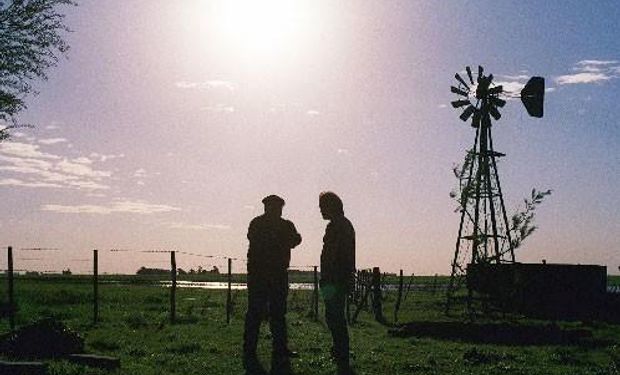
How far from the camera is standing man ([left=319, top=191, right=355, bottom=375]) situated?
30.0ft

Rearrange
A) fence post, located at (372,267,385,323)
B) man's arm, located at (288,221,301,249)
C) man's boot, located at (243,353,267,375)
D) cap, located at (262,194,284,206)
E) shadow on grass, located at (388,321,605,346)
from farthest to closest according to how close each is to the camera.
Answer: fence post, located at (372,267,385,323) < shadow on grass, located at (388,321,605,346) < man's arm, located at (288,221,301,249) < cap, located at (262,194,284,206) < man's boot, located at (243,353,267,375)

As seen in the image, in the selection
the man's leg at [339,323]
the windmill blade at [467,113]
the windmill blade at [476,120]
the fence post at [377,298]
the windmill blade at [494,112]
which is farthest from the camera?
the windmill blade at [467,113]

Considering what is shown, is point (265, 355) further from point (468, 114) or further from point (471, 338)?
point (468, 114)

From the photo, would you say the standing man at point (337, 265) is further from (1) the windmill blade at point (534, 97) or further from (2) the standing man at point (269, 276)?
(1) the windmill blade at point (534, 97)

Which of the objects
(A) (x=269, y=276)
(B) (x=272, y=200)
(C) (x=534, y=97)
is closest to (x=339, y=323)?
(A) (x=269, y=276)

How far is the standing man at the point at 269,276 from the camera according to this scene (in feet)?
32.7

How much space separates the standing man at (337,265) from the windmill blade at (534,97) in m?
23.3

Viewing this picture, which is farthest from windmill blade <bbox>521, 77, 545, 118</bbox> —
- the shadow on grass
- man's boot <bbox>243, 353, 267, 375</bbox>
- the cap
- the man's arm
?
man's boot <bbox>243, 353, 267, 375</bbox>

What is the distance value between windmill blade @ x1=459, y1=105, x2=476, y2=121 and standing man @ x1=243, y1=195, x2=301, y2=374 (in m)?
21.7

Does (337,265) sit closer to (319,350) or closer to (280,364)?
(280,364)

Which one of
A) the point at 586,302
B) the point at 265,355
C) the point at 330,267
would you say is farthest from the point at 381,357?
the point at 586,302

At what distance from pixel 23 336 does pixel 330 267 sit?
208 inches

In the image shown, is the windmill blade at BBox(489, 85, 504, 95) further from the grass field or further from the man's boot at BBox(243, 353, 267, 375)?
the man's boot at BBox(243, 353, 267, 375)

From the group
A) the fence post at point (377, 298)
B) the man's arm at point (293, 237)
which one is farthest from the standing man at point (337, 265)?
the fence post at point (377, 298)
